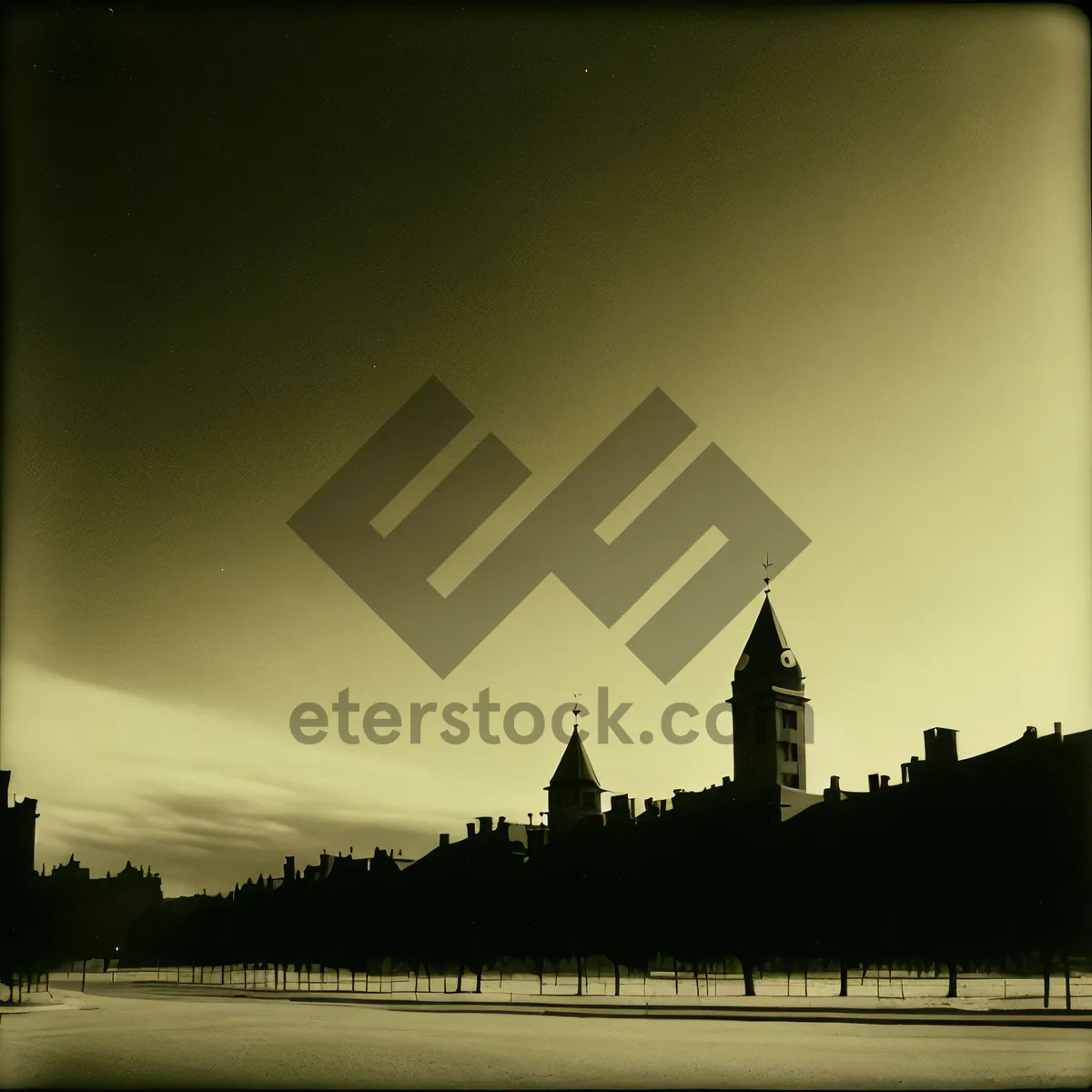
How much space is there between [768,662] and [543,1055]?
153 ft

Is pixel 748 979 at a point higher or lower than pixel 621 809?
lower

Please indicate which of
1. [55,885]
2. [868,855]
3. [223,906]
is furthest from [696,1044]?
[223,906]

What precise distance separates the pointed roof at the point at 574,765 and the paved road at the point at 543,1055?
4445 cm

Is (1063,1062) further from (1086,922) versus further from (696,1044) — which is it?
(1086,922)

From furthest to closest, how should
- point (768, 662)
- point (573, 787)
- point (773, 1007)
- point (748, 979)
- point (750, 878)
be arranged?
point (573, 787) → point (768, 662) → point (750, 878) → point (748, 979) → point (773, 1007)

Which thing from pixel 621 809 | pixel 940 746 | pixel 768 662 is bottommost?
pixel 621 809

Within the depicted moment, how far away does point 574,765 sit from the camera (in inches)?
3054

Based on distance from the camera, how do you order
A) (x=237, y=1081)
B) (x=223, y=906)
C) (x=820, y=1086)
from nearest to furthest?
(x=820, y=1086), (x=237, y=1081), (x=223, y=906)

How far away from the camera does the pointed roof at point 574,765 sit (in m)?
77.3

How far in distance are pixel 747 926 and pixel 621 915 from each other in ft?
28.9

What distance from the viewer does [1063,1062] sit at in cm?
2117

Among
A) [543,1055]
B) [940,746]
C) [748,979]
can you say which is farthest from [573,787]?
[543,1055]

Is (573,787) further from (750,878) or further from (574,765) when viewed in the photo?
(750,878)

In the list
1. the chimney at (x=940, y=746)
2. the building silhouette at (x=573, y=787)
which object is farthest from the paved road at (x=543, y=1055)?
the building silhouette at (x=573, y=787)
